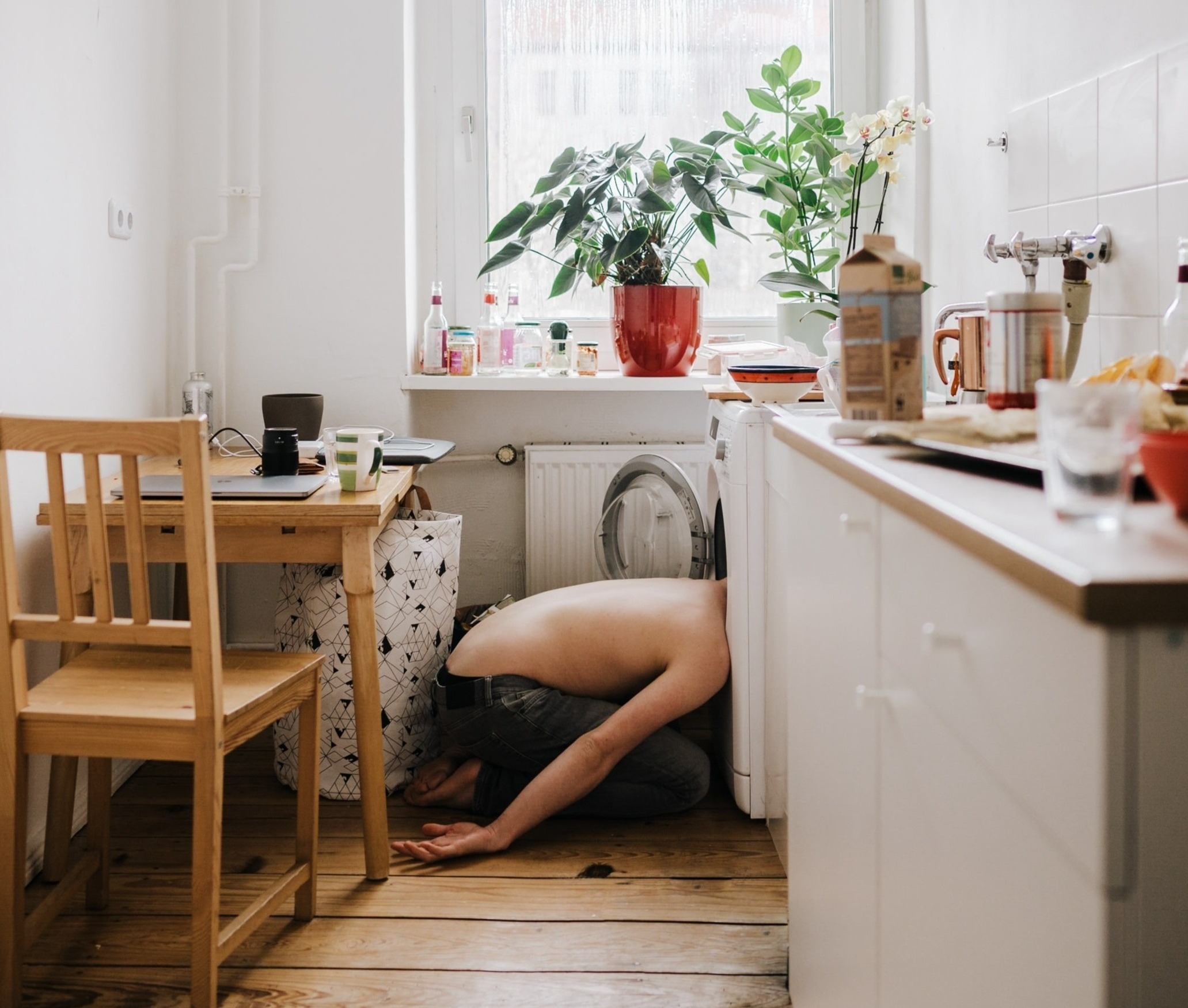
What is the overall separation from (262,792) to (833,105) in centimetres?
241

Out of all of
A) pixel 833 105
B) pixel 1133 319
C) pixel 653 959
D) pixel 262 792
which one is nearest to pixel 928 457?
pixel 1133 319

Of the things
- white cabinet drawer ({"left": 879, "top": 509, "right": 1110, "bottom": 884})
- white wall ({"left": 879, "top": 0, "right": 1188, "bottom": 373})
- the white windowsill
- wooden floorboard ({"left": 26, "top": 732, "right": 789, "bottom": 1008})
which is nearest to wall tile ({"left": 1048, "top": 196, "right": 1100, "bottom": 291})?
white wall ({"left": 879, "top": 0, "right": 1188, "bottom": 373})

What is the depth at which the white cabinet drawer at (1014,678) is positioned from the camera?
0.56 m

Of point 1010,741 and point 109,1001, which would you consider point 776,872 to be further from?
point 1010,741

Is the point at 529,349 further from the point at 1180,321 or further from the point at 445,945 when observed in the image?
the point at 1180,321

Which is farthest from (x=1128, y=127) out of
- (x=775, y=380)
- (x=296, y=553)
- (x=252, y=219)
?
(x=252, y=219)

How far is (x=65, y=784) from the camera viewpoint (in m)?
1.86

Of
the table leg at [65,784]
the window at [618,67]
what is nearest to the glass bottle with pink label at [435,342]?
the window at [618,67]

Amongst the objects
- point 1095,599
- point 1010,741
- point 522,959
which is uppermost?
point 1095,599

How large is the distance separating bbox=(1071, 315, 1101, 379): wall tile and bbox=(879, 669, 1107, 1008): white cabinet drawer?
0.93m

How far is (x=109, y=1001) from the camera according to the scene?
1589mm

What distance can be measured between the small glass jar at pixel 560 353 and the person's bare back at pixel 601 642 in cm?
85

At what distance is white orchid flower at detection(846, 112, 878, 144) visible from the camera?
237 centimetres

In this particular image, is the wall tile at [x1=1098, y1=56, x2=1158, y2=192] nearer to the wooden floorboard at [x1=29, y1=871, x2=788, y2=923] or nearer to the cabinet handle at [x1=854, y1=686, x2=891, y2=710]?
the cabinet handle at [x1=854, y1=686, x2=891, y2=710]
